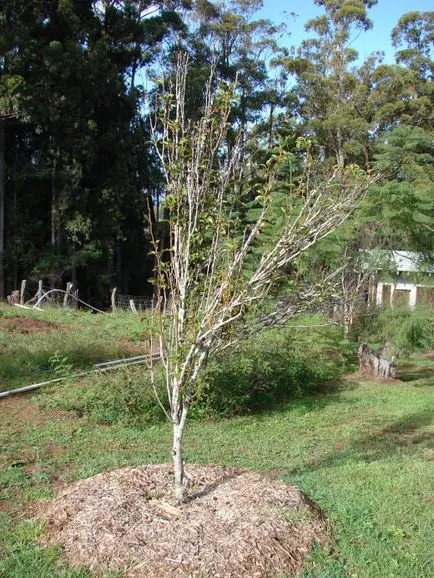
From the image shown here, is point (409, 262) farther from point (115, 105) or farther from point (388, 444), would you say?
point (115, 105)

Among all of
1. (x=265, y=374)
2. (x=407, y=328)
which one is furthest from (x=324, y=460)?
(x=407, y=328)

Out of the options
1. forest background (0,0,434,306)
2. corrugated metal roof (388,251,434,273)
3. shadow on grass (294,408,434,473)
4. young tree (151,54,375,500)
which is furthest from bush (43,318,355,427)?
forest background (0,0,434,306)

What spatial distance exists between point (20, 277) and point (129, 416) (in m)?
23.1

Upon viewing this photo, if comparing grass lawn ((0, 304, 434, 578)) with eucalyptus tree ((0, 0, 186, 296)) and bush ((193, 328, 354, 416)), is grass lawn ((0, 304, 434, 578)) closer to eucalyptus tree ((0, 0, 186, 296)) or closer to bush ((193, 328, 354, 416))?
bush ((193, 328, 354, 416))

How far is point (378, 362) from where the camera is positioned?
447 inches

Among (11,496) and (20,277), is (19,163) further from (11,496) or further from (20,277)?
(11,496)

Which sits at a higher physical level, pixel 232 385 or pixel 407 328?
Answer: pixel 407 328

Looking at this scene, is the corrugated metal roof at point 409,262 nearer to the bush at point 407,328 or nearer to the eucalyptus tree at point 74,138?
the bush at point 407,328

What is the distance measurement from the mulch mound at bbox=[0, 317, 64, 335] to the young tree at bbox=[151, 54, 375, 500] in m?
9.29

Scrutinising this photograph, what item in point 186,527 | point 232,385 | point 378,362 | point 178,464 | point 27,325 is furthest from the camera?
point 27,325

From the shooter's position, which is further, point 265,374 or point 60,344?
point 60,344

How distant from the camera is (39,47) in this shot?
85.7ft

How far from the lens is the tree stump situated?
11.3 meters

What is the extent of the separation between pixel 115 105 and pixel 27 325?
17.6 m
